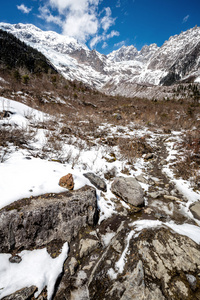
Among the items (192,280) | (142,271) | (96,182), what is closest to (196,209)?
(192,280)

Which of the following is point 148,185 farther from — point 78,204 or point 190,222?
point 78,204

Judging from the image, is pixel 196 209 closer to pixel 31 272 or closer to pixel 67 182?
pixel 67 182

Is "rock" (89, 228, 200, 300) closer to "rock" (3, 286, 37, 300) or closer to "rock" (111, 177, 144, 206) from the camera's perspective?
"rock" (3, 286, 37, 300)

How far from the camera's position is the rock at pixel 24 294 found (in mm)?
1438

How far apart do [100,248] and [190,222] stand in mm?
2434

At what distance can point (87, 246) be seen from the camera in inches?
89.4

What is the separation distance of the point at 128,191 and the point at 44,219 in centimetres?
241

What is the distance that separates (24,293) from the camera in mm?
1495

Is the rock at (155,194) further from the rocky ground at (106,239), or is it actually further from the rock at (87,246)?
the rock at (87,246)

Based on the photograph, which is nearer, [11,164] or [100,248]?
[100,248]

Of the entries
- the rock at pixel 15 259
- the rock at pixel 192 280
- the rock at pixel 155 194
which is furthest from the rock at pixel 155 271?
the rock at pixel 155 194

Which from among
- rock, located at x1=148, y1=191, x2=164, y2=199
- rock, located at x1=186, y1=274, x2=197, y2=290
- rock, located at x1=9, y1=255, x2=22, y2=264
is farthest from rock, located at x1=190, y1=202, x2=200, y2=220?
rock, located at x1=9, y1=255, x2=22, y2=264

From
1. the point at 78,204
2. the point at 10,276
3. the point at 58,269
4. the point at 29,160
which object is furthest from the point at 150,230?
the point at 29,160

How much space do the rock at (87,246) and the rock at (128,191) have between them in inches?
60.2
